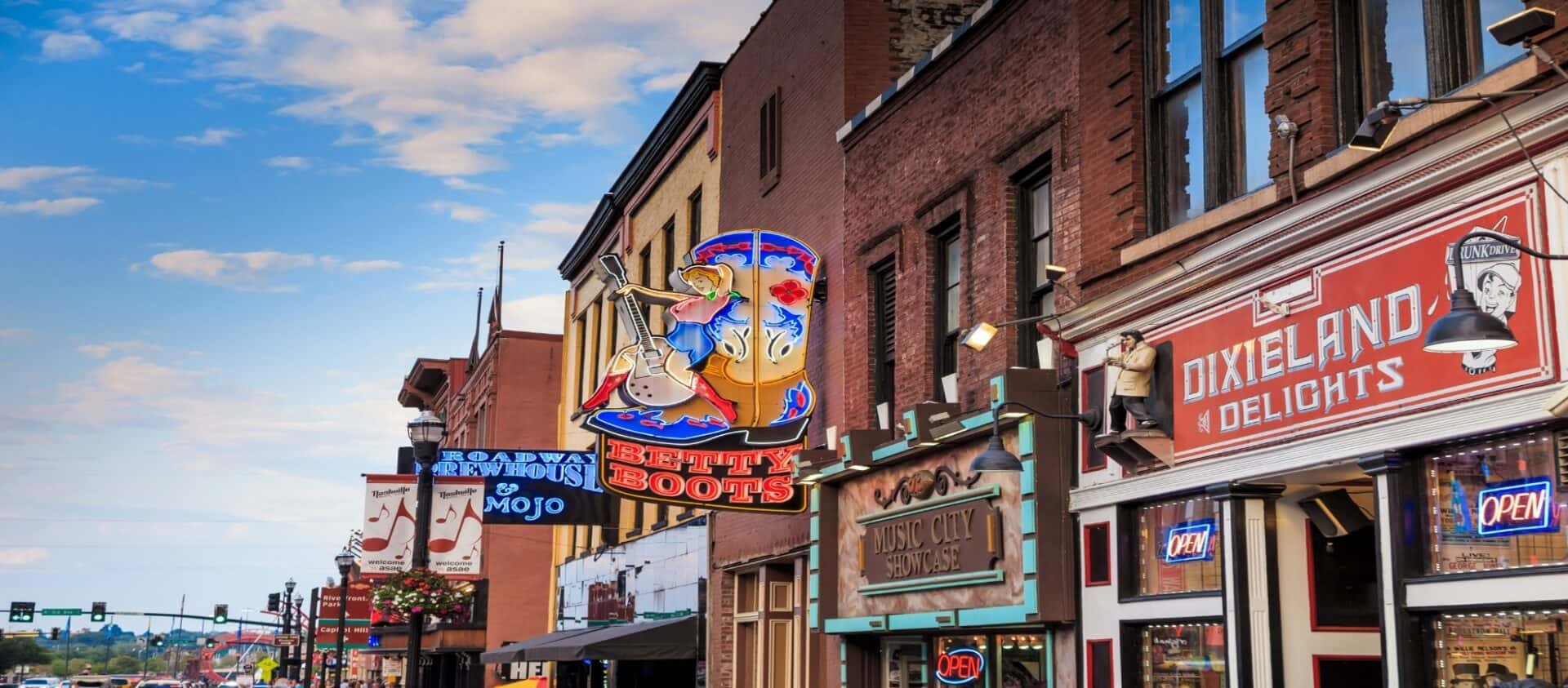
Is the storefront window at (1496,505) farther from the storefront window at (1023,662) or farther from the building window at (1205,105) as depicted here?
the storefront window at (1023,662)

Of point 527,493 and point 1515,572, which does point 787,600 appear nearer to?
point 527,493

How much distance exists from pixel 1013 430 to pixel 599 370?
23.1 metres

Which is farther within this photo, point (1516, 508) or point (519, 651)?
point (519, 651)

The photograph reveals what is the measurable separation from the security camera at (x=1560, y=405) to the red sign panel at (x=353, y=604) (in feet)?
146

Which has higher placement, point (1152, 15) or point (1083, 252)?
point (1152, 15)

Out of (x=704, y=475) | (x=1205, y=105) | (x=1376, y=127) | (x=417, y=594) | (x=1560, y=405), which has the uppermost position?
(x=1205, y=105)

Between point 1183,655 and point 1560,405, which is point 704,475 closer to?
point 1183,655

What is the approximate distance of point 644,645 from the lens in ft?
85.5

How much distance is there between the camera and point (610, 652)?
25.5 m

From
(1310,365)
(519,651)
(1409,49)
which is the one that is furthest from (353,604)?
(1409,49)

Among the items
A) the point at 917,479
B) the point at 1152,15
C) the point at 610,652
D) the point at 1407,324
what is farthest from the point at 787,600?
the point at 1407,324

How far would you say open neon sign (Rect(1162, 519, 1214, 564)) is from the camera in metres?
12.6

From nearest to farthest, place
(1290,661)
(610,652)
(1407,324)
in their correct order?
(1407,324) < (1290,661) < (610,652)

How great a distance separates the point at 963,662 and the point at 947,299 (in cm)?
408
